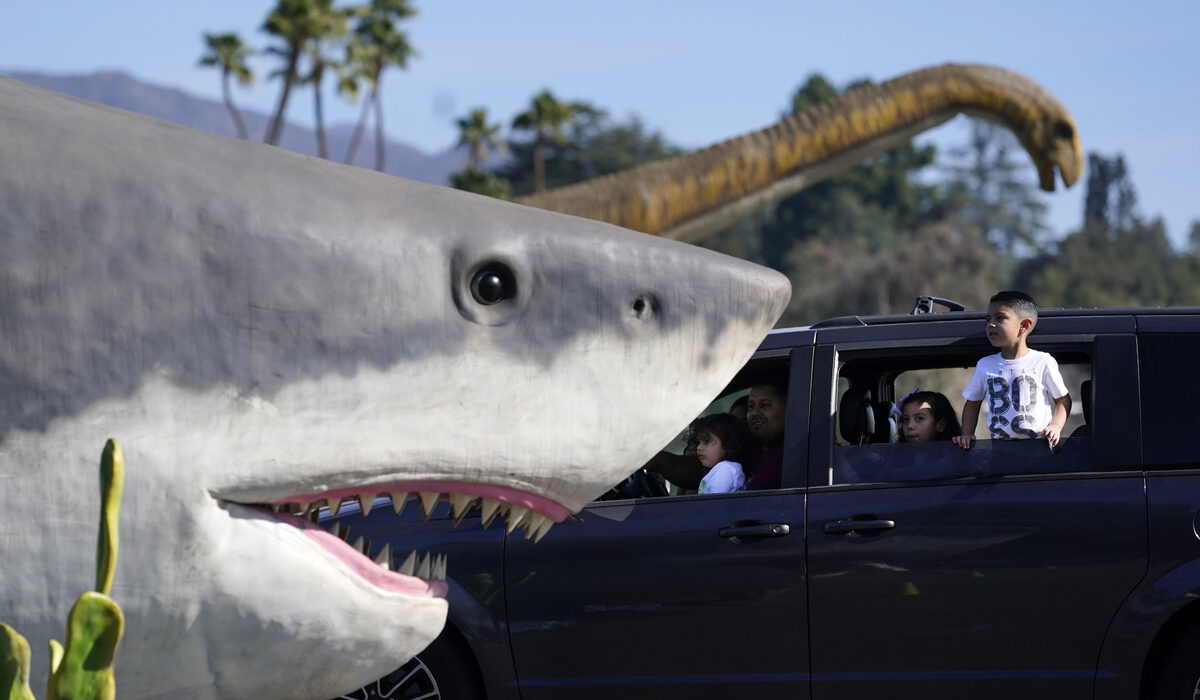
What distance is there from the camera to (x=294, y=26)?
121 feet

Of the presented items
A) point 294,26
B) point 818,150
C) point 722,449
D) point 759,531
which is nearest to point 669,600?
point 759,531

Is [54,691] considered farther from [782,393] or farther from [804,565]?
[782,393]

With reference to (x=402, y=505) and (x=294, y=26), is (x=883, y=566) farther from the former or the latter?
(x=294, y=26)

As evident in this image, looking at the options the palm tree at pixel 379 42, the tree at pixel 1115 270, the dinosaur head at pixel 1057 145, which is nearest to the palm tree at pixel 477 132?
the palm tree at pixel 379 42

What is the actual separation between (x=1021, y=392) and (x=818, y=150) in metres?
7.12

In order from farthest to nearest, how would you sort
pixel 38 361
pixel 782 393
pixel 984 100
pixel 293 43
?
pixel 293 43 < pixel 984 100 < pixel 782 393 < pixel 38 361

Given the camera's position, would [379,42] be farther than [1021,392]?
Yes

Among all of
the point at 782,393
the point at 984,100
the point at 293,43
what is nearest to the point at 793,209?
the point at 293,43

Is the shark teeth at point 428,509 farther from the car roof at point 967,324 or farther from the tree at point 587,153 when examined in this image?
the tree at point 587,153

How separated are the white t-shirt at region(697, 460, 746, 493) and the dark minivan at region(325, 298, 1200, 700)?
0.11m

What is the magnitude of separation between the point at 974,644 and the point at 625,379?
2.86 meters

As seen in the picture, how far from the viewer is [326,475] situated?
1.66 metres

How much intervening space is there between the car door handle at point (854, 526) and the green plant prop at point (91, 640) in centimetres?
309

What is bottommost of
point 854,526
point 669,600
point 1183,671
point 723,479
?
point 1183,671
